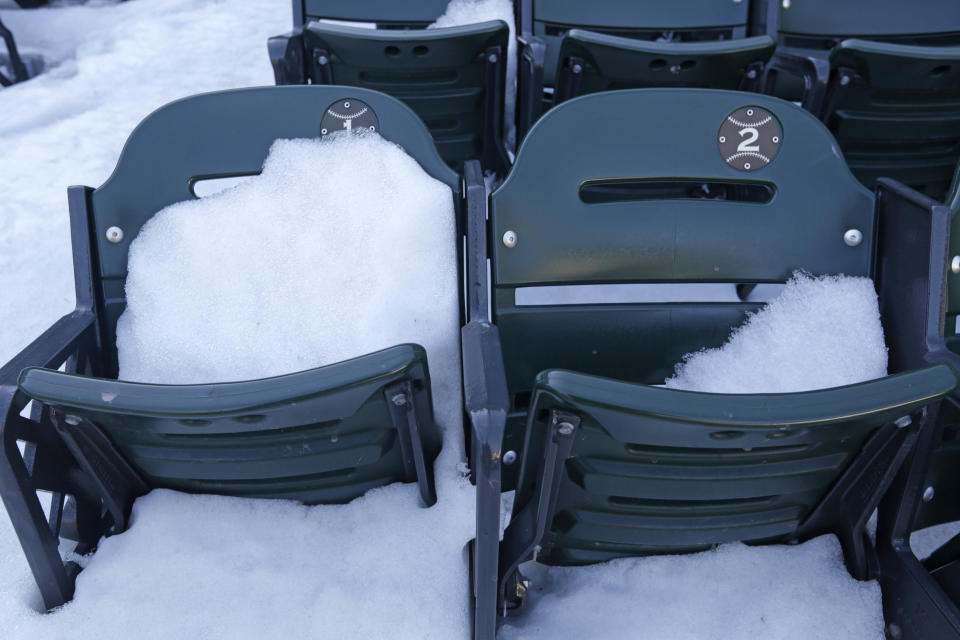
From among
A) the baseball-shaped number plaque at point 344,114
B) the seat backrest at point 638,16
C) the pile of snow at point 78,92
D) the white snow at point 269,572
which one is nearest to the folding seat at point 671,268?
the white snow at point 269,572

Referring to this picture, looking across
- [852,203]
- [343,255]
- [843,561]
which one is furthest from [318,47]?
[843,561]

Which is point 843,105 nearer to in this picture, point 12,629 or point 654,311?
point 654,311

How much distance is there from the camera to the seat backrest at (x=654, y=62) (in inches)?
65.8

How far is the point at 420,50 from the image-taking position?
1.76 metres

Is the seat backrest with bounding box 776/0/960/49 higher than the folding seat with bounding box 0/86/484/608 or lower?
higher

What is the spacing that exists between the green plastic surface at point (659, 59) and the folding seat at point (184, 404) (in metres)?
0.67

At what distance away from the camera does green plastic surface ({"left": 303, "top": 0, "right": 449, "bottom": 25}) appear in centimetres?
Result: 231

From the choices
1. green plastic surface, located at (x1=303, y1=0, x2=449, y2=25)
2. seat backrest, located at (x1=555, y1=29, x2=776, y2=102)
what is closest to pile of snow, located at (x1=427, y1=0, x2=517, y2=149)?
green plastic surface, located at (x1=303, y1=0, x2=449, y2=25)

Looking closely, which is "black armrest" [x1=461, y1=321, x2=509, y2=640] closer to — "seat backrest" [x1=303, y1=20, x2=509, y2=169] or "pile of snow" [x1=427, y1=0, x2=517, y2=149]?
"seat backrest" [x1=303, y1=20, x2=509, y2=169]

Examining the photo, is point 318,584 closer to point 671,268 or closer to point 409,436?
point 409,436

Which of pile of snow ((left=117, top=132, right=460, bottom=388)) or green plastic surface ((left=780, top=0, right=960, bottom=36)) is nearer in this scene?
pile of snow ((left=117, top=132, right=460, bottom=388))

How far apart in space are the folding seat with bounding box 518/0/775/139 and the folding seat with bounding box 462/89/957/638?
0.59 m

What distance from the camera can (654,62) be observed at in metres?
1.72

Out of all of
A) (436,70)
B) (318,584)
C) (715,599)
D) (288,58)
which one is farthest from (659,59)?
(318,584)
